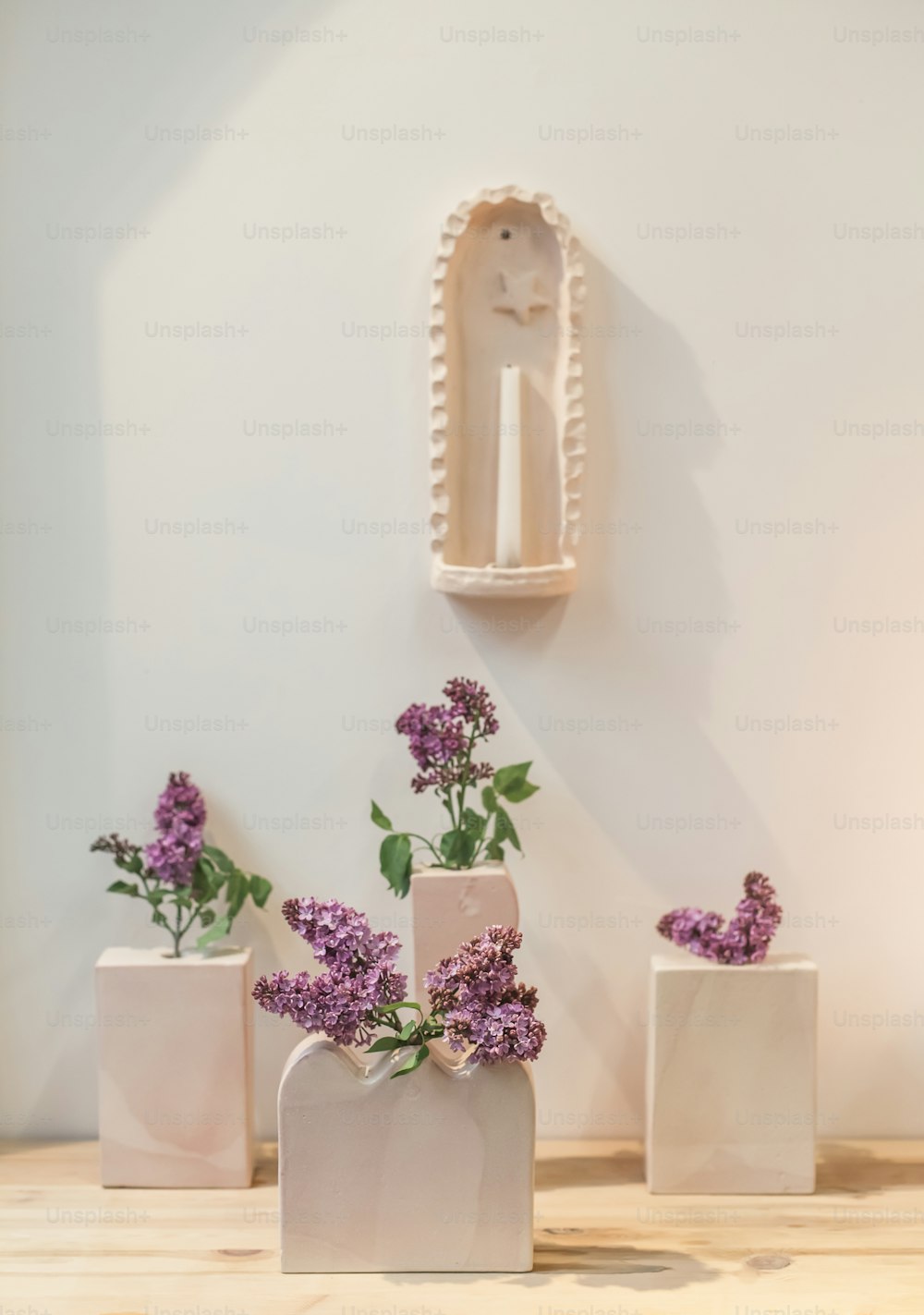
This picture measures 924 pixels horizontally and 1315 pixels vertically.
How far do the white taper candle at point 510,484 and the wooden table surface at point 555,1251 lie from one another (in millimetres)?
771

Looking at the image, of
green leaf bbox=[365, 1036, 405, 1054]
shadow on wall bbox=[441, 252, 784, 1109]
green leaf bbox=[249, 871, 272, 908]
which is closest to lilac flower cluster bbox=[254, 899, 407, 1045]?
green leaf bbox=[365, 1036, 405, 1054]

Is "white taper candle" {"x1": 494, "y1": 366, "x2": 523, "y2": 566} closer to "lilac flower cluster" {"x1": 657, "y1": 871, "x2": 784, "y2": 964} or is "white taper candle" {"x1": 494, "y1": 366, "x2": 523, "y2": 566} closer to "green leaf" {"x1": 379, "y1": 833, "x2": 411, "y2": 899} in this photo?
"green leaf" {"x1": 379, "y1": 833, "x2": 411, "y2": 899}

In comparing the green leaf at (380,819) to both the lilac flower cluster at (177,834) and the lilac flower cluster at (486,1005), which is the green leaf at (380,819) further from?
the lilac flower cluster at (486,1005)

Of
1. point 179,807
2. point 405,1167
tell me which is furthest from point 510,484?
point 405,1167

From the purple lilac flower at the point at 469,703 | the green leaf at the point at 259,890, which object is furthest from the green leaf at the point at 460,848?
the green leaf at the point at 259,890

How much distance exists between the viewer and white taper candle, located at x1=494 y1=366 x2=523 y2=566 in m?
1.65

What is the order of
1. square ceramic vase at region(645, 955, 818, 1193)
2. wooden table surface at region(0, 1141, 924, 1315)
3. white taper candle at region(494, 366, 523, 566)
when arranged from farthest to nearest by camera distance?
white taper candle at region(494, 366, 523, 566), square ceramic vase at region(645, 955, 818, 1193), wooden table surface at region(0, 1141, 924, 1315)

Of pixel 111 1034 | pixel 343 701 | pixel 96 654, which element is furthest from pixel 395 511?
pixel 111 1034

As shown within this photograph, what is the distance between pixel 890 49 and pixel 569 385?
1.90ft

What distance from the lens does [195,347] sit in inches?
66.7

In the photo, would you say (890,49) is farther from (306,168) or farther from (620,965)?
(620,965)

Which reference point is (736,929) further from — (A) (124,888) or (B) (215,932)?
(A) (124,888)

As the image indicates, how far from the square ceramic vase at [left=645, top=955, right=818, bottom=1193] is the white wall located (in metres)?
0.18

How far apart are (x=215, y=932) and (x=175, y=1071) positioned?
17cm
